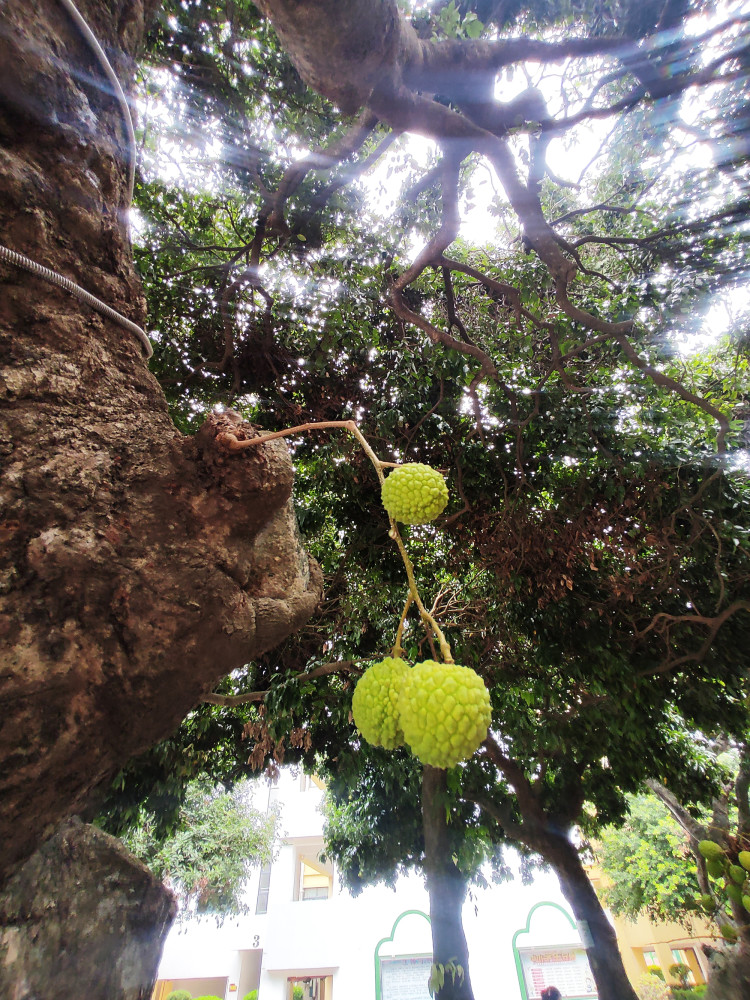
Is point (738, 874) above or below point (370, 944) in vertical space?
below

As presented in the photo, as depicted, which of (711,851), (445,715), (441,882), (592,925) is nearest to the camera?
(445,715)

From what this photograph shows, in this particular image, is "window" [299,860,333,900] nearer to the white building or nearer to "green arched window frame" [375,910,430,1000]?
the white building

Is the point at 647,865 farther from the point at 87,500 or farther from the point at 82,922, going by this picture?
the point at 87,500

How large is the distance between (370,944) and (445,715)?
44.1 feet

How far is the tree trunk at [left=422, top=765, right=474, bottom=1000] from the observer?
4082 millimetres

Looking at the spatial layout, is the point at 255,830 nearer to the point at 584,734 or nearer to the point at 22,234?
the point at 584,734

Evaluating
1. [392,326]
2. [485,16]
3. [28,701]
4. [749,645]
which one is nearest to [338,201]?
[392,326]

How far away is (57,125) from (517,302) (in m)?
2.14

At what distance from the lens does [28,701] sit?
0.80 metres

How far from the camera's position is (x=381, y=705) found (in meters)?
1.08

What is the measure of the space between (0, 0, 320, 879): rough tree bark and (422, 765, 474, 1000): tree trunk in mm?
3913

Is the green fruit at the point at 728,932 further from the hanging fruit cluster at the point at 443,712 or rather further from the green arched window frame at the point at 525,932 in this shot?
the green arched window frame at the point at 525,932

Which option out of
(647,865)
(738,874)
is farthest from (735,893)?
(647,865)

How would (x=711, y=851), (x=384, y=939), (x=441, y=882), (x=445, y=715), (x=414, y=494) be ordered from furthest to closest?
(x=384, y=939), (x=441, y=882), (x=711, y=851), (x=414, y=494), (x=445, y=715)
